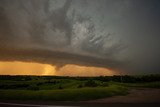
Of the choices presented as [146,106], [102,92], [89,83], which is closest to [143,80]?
[89,83]

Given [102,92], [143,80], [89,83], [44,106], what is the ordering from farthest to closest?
[143,80] < [89,83] < [102,92] < [44,106]

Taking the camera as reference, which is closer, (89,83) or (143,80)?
(89,83)

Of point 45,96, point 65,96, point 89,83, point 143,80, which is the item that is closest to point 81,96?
point 65,96

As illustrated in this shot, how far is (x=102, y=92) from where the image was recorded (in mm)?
45469

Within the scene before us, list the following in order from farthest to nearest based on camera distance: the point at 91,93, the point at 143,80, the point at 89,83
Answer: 1. the point at 143,80
2. the point at 89,83
3. the point at 91,93

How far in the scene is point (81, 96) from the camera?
39406mm

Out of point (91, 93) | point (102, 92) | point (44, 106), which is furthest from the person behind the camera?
point (102, 92)

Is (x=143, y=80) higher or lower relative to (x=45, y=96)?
higher

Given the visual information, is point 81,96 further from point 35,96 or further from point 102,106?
point 102,106

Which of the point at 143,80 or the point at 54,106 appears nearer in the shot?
the point at 54,106

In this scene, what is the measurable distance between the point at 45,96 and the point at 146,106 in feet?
62.2

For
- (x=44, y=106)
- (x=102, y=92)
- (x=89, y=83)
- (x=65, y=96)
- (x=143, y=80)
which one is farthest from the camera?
(x=143, y=80)

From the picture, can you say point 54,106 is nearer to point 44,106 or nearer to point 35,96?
point 44,106

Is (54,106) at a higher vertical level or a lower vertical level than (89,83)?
lower
